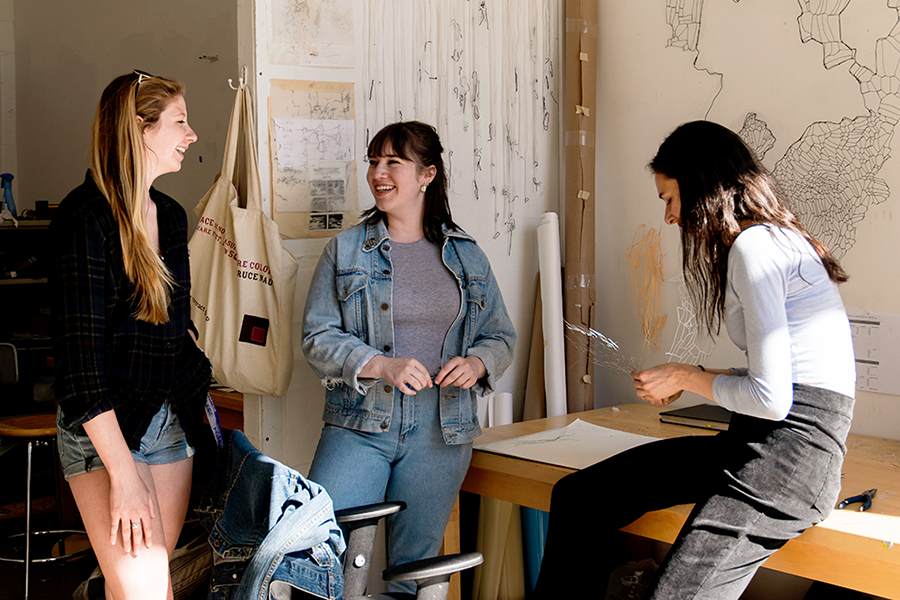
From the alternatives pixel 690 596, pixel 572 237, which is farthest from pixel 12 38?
pixel 690 596

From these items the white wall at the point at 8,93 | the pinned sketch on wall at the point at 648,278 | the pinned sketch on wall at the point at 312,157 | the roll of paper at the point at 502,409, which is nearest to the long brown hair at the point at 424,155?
the pinned sketch on wall at the point at 312,157

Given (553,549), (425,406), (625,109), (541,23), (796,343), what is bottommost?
(553,549)

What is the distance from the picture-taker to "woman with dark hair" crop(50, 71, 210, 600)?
148 centimetres

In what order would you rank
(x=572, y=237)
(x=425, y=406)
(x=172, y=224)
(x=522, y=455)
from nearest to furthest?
(x=172, y=224) → (x=425, y=406) → (x=522, y=455) → (x=572, y=237)

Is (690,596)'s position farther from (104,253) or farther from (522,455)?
(104,253)

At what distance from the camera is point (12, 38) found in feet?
19.3

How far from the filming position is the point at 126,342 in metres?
1.58

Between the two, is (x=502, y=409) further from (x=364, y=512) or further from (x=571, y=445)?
(x=364, y=512)

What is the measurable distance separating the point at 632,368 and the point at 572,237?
589 millimetres

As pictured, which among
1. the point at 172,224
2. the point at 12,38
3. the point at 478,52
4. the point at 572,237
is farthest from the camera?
the point at 12,38

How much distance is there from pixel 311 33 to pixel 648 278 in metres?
1.57

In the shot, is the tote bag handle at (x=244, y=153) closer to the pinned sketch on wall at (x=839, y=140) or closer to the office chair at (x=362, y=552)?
the office chair at (x=362, y=552)

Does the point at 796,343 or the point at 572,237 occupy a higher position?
the point at 572,237

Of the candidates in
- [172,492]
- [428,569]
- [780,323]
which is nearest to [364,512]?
[428,569]
